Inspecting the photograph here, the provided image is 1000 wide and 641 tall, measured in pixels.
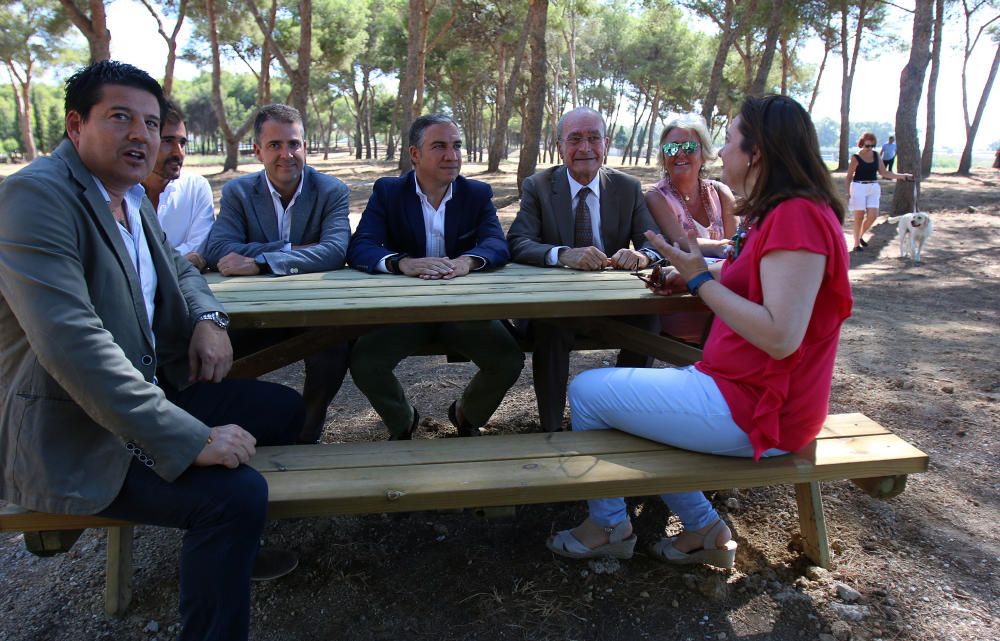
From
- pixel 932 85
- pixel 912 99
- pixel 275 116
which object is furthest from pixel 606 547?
pixel 932 85

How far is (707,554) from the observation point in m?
2.38

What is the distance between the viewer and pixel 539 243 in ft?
11.3

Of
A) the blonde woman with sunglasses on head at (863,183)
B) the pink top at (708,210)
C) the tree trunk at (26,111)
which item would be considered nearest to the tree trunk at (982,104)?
the blonde woman with sunglasses on head at (863,183)

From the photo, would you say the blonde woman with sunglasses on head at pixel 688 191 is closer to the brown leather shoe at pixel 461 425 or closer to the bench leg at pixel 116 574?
the brown leather shoe at pixel 461 425

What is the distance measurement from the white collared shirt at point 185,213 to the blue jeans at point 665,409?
2.22 meters

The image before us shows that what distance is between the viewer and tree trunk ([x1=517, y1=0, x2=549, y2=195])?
12.0 m

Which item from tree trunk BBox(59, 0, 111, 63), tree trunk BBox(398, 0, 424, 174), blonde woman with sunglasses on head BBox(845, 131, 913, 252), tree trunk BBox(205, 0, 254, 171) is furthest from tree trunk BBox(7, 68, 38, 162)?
blonde woman with sunglasses on head BBox(845, 131, 913, 252)

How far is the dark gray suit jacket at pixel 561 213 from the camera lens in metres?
3.45

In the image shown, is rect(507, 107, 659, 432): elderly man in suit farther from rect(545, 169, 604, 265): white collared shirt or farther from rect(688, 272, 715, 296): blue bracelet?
rect(688, 272, 715, 296): blue bracelet

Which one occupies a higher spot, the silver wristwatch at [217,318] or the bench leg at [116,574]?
the silver wristwatch at [217,318]

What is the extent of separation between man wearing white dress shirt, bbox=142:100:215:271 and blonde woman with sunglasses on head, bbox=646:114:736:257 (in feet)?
7.67

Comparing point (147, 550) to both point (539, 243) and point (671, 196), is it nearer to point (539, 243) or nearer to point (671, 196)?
point (539, 243)

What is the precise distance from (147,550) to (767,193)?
2526 mm

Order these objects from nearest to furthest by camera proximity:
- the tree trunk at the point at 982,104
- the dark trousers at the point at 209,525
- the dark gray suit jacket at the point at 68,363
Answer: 1. the dark gray suit jacket at the point at 68,363
2. the dark trousers at the point at 209,525
3. the tree trunk at the point at 982,104
